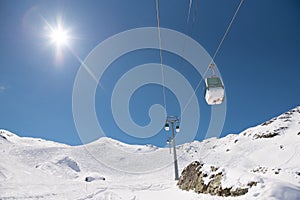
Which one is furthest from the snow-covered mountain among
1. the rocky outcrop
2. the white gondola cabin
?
the white gondola cabin

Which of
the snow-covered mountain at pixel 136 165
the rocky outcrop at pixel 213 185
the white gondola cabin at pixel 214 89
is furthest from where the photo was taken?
the snow-covered mountain at pixel 136 165

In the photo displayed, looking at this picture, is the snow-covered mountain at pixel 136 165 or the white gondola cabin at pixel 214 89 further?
the snow-covered mountain at pixel 136 165

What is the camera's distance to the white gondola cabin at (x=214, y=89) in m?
9.05

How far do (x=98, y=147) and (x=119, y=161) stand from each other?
742 inches

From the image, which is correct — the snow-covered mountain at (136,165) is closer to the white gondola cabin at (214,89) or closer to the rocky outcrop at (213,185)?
the rocky outcrop at (213,185)

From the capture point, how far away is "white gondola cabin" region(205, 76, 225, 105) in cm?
905

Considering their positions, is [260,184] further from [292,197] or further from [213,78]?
[213,78]

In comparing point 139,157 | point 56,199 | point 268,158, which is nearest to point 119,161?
point 139,157

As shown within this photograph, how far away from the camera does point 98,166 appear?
194 ft

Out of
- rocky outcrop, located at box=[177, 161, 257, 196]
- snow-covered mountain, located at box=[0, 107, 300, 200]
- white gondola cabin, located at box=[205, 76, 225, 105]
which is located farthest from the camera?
snow-covered mountain, located at box=[0, 107, 300, 200]

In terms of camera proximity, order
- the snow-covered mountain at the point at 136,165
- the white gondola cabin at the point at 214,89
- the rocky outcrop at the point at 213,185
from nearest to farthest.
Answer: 1. the rocky outcrop at the point at 213,185
2. the white gondola cabin at the point at 214,89
3. the snow-covered mountain at the point at 136,165

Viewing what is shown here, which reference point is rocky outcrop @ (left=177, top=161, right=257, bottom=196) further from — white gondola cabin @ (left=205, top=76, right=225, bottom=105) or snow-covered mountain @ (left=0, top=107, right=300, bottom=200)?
white gondola cabin @ (left=205, top=76, right=225, bottom=105)

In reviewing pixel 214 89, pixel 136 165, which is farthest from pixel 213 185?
pixel 136 165

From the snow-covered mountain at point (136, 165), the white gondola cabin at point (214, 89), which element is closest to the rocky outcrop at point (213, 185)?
the snow-covered mountain at point (136, 165)
